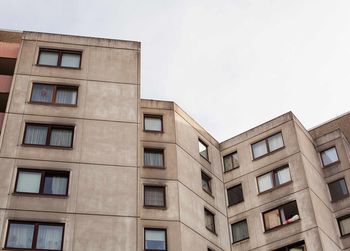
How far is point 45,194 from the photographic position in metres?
32.1

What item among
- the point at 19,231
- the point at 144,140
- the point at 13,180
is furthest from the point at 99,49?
the point at 19,231

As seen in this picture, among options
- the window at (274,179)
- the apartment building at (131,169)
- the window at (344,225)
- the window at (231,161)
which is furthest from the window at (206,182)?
the window at (344,225)

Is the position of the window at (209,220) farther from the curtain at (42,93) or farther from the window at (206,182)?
the curtain at (42,93)

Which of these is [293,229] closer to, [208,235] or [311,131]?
Answer: [208,235]

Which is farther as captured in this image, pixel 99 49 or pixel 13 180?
pixel 99 49

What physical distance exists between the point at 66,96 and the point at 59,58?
3.51m

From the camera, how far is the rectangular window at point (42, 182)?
1272 inches

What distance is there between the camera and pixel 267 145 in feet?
151

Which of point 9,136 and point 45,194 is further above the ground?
point 9,136

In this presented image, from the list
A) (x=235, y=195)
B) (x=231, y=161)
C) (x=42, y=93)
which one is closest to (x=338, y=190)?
(x=235, y=195)

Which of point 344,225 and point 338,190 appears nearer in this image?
point 344,225

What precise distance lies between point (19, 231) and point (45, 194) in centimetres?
270

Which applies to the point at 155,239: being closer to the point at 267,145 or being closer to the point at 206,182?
the point at 206,182

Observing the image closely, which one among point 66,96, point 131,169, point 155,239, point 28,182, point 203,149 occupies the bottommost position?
point 155,239
